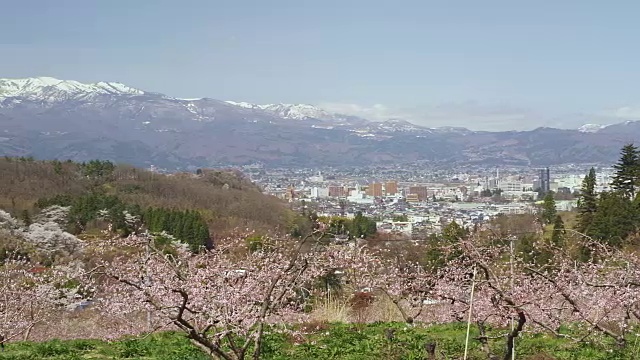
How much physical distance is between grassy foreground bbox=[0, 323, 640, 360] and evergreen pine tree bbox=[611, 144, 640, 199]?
28621mm

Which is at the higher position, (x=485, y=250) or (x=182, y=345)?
(x=485, y=250)

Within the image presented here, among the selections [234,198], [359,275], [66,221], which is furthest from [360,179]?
[359,275]

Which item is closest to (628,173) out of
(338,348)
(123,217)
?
(123,217)

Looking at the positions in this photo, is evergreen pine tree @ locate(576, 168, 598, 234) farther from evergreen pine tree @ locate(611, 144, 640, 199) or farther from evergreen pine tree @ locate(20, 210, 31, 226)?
evergreen pine tree @ locate(20, 210, 31, 226)

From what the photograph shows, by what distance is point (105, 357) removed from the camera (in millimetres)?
8336

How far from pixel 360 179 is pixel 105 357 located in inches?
6533

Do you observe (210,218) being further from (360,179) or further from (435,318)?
(360,179)

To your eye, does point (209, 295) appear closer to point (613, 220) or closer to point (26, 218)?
point (613, 220)

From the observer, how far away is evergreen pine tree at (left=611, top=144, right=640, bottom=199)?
3506cm

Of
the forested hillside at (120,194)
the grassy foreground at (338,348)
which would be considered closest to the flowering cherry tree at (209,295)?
the grassy foreground at (338,348)

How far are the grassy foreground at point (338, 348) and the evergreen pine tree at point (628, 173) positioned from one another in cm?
2862

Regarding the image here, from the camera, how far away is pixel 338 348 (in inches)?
335

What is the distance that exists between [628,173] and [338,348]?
31234 mm

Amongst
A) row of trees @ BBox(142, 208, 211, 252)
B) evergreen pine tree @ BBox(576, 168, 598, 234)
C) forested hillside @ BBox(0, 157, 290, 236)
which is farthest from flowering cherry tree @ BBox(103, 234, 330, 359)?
forested hillside @ BBox(0, 157, 290, 236)
